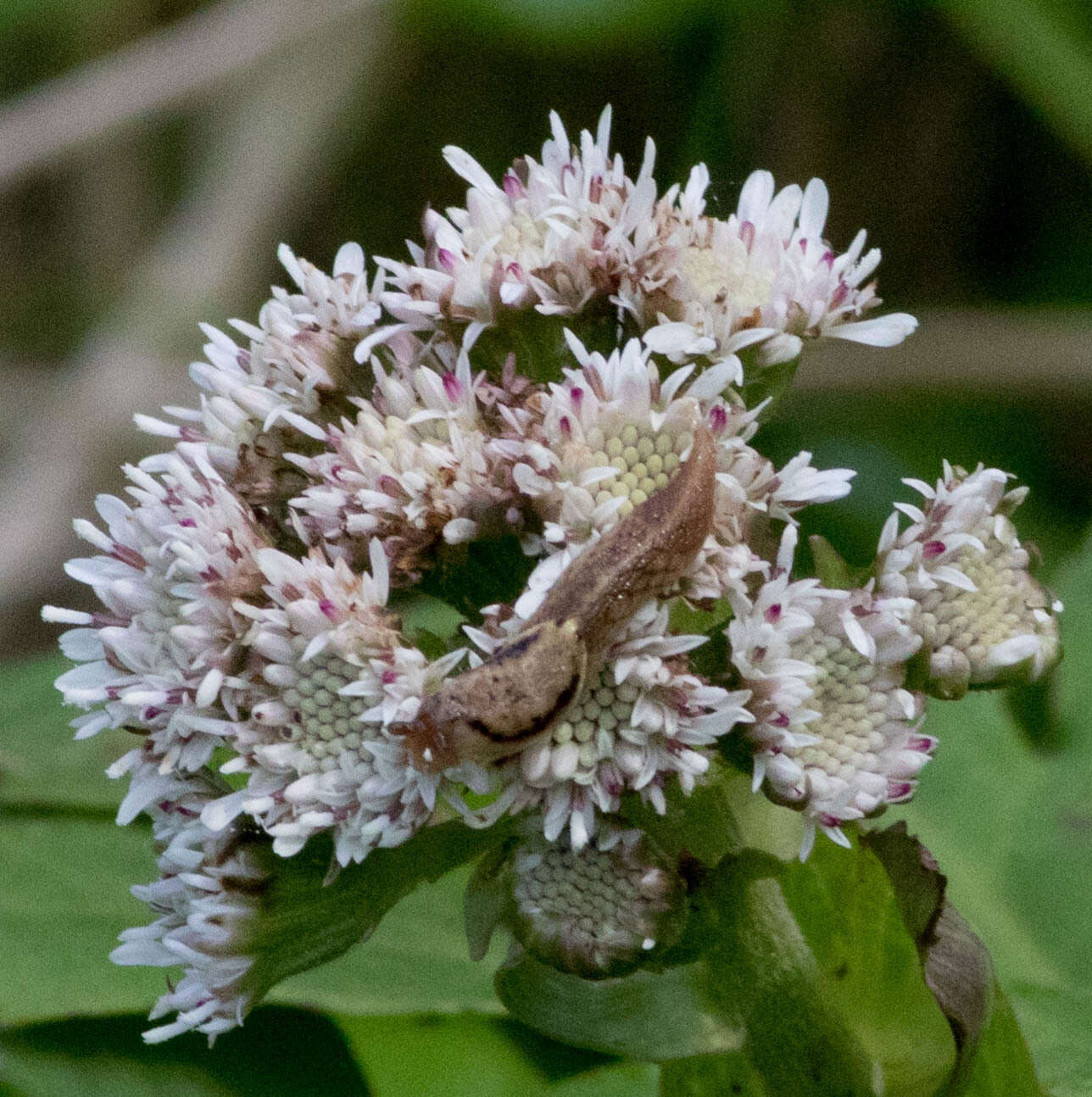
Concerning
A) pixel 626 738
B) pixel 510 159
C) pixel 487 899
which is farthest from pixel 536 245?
pixel 510 159

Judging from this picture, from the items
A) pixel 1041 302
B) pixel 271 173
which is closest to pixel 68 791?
pixel 271 173

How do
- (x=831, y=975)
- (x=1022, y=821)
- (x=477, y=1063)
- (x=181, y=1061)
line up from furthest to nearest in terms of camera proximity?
(x=1022, y=821) → (x=477, y=1063) → (x=181, y=1061) → (x=831, y=975)

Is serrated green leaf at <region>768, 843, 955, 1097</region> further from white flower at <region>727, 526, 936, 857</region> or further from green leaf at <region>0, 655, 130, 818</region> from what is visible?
green leaf at <region>0, 655, 130, 818</region>

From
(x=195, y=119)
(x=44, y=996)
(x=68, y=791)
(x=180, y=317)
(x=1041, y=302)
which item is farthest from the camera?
(x=195, y=119)

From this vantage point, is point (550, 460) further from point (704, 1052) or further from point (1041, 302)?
point (1041, 302)

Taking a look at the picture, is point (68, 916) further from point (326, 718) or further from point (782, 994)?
point (782, 994)

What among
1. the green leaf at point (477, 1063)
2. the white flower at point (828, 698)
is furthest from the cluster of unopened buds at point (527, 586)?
the green leaf at point (477, 1063)

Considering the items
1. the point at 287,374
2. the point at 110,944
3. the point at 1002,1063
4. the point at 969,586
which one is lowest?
the point at 110,944
